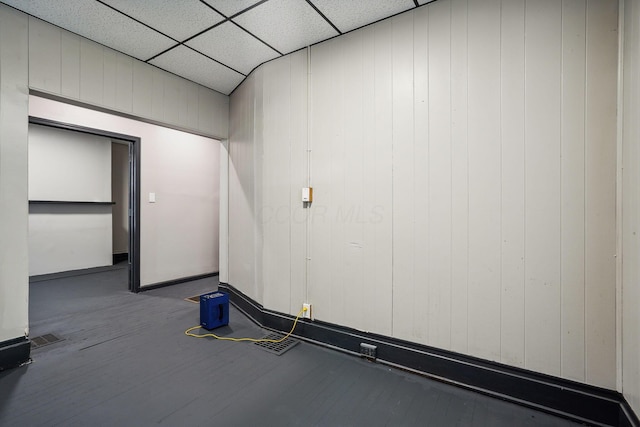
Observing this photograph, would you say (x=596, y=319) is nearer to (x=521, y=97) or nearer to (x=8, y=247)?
(x=521, y=97)

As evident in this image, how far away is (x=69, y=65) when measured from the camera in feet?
7.59

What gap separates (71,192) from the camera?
16.1 feet

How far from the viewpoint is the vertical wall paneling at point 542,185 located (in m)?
1.60

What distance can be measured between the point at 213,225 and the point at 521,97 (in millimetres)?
4572

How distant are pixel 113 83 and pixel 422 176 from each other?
109 inches

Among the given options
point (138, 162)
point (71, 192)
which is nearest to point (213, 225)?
point (138, 162)

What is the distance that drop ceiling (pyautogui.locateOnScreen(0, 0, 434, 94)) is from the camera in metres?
1.98

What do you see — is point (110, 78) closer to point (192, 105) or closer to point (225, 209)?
point (192, 105)

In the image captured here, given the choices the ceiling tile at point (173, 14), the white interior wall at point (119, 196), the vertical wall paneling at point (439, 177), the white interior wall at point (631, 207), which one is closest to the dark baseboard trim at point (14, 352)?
the ceiling tile at point (173, 14)

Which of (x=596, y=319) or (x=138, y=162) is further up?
(x=138, y=162)

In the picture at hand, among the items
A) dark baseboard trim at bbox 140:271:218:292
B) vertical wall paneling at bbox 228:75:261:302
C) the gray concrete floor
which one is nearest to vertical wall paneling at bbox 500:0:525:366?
the gray concrete floor

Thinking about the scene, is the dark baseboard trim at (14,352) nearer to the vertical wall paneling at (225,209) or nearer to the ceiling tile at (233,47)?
the vertical wall paneling at (225,209)

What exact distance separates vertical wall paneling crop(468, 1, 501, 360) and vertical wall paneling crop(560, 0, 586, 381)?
304 millimetres

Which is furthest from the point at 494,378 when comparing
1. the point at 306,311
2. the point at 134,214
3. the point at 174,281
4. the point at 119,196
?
the point at 119,196
